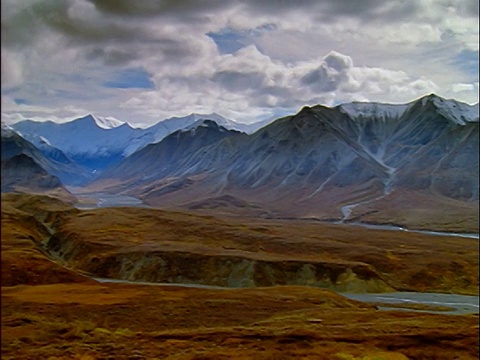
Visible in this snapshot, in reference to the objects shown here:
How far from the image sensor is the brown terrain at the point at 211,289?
23.2 m

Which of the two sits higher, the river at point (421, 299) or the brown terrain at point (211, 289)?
the brown terrain at point (211, 289)

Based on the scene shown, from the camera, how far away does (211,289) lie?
4881 cm

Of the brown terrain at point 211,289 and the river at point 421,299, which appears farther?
the river at point 421,299

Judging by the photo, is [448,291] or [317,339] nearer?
Answer: [317,339]

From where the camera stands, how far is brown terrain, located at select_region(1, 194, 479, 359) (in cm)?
2320

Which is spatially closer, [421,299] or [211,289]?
[211,289]

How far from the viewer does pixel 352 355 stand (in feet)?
74.1

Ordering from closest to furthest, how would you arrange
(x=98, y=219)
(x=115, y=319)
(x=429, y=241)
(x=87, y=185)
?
(x=115, y=319), (x=98, y=219), (x=429, y=241), (x=87, y=185)

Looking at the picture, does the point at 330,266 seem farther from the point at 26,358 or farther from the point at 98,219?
the point at 26,358

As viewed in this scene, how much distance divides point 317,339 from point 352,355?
8.43 ft

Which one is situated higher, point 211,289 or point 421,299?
point 211,289

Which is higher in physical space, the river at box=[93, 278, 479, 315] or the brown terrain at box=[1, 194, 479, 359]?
the brown terrain at box=[1, 194, 479, 359]

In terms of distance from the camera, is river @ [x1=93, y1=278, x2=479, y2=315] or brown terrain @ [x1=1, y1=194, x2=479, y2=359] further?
river @ [x1=93, y1=278, x2=479, y2=315]

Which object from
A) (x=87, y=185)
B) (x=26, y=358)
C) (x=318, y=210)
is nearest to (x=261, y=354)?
(x=26, y=358)
